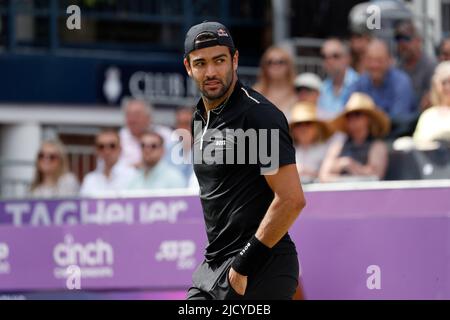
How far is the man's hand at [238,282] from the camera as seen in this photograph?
6602 millimetres

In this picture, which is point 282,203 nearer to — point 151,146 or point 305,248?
point 305,248

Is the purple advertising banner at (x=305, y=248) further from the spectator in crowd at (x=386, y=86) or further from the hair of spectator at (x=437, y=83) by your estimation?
the spectator in crowd at (x=386, y=86)

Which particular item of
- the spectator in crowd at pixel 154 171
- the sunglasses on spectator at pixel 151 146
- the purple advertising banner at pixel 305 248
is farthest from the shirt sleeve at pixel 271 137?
the sunglasses on spectator at pixel 151 146

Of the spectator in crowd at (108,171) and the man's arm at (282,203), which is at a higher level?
the man's arm at (282,203)

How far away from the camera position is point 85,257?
10.4 m

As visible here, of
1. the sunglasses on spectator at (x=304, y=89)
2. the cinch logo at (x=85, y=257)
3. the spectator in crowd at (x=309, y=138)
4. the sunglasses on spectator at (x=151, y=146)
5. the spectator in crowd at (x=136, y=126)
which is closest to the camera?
the cinch logo at (x=85, y=257)

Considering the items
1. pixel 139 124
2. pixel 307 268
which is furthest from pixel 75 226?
pixel 139 124

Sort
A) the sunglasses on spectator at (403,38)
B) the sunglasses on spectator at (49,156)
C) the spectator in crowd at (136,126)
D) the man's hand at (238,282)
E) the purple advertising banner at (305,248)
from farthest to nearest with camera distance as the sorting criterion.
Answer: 1. the spectator in crowd at (136,126)
2. the sunglasses on spectator at (49,156)
3. the sunglasses on spectator at (403,38)
4. the purple advertising banner at (305,248)
5. the man's hand at (238,282)

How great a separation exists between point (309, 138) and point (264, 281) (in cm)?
511

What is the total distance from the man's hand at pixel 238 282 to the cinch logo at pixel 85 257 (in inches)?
150

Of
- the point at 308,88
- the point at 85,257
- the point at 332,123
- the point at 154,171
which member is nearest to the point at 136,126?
the point at 154,171

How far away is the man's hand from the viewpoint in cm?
660

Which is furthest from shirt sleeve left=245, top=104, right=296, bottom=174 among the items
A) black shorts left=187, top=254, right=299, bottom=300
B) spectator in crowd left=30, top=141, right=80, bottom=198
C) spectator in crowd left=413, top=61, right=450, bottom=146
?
spectator in crowd left=30, top=141, right=80, bottom=198

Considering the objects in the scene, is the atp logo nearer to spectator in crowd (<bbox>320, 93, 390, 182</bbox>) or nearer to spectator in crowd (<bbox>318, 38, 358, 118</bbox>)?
spectator in crowd (<bbox>320, 93, 390, 182</bbox>)
